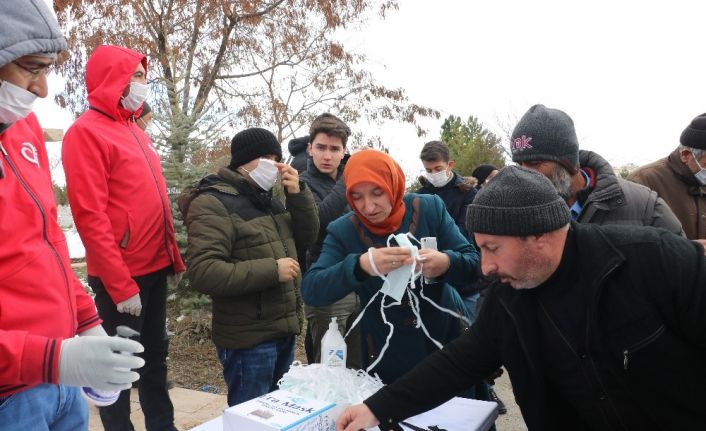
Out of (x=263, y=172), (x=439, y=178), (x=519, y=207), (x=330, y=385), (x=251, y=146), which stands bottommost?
(x=330, y=385)

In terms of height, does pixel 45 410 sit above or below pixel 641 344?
below

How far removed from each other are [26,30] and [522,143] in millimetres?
1958

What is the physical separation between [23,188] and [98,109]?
4.58 ft

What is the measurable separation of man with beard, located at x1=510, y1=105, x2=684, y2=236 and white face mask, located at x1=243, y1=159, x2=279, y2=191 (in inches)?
51.9

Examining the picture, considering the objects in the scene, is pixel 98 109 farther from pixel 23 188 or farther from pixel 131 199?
pixel 23 188

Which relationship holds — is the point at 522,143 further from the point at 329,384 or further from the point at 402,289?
the point at 329,384

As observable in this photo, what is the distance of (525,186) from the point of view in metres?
1.54

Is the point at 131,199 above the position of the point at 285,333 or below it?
above

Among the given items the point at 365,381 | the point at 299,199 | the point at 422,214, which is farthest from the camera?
the point at 299,199

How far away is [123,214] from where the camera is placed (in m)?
2.76

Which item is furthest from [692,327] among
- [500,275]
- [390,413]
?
[390,413]

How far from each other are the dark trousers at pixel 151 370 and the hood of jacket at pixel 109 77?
96 cm

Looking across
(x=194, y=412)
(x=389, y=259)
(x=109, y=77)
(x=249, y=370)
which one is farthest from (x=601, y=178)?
(x=194, y=412)

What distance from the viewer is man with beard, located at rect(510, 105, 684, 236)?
7.66 ft
